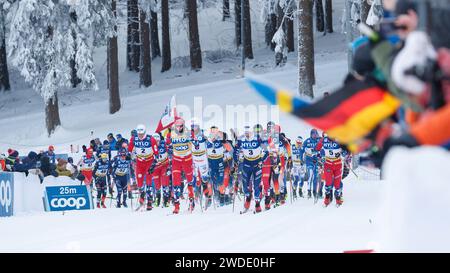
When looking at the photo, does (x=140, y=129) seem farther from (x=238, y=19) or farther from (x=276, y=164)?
(x=238, y=19)

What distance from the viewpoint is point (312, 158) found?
72.3 ft

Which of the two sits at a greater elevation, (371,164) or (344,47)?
(371,164)

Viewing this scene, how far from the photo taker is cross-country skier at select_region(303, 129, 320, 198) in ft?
70.1

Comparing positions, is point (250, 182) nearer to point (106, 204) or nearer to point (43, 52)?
point (106, 204)

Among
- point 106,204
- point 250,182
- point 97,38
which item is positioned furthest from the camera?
point 97,38

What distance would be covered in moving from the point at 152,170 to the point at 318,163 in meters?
3.91

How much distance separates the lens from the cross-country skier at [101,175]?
22094mm

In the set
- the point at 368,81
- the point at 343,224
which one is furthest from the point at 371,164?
the point at 343,224

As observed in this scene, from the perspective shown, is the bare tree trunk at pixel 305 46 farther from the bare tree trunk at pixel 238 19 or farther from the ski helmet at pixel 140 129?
the bare tree trunk at pixel 238 19

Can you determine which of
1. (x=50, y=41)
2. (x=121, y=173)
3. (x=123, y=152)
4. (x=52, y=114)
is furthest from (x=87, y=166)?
(x=52, y=114)

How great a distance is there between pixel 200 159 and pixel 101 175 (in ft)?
11.9

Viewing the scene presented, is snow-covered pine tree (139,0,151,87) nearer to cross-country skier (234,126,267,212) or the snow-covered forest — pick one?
the snow-covered forest

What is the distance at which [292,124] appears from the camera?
31906 millimetres

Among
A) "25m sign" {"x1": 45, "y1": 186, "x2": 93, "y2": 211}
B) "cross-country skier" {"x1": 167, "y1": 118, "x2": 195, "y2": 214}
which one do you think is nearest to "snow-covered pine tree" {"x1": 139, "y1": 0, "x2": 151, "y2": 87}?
"25m sign" {"x1": 45, "y1": 186, "x2": 93, "y2": 211}
